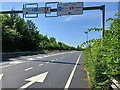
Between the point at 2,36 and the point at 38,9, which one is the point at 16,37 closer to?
the point at 2,36

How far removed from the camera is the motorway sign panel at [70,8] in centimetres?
1912

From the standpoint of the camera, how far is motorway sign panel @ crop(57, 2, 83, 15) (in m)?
19.1

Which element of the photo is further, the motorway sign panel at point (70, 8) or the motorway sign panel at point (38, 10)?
the motorway sign panel at point (38, 10)

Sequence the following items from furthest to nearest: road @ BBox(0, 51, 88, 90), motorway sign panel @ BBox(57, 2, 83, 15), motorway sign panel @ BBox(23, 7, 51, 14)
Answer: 1. motorway sign panel @ BBox(23, 7, 51, 14)
2. motorway sign panel @ BBox(57, 2, 83, 15)
3. road @ BBox(0, 51, 88, 90)

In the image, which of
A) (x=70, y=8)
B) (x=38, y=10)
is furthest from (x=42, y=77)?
(x=38, y=10)

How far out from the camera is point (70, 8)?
19.5 m

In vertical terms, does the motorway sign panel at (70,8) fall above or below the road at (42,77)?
above

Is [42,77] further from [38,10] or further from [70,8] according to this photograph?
[38,10]

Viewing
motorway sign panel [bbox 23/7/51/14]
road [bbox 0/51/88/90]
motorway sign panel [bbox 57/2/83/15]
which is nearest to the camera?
road [bbox 0/51/88/90]

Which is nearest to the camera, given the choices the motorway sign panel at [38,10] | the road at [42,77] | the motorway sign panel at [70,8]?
the road at [42,77]

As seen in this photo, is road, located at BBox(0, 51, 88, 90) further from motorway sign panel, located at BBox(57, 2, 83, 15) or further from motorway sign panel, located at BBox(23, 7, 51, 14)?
motorway sign panel, located at BBox(23, 7, 51, 14)

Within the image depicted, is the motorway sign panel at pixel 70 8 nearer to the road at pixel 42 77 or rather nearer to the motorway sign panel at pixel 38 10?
the motorway sign panel at pixel 38 10

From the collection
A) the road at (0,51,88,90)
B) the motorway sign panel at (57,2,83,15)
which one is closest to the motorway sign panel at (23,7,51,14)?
the motorway sign panel at (57,2,83,15)

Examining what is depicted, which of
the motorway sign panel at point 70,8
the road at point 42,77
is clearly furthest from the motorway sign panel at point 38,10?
the road at point 42,77
